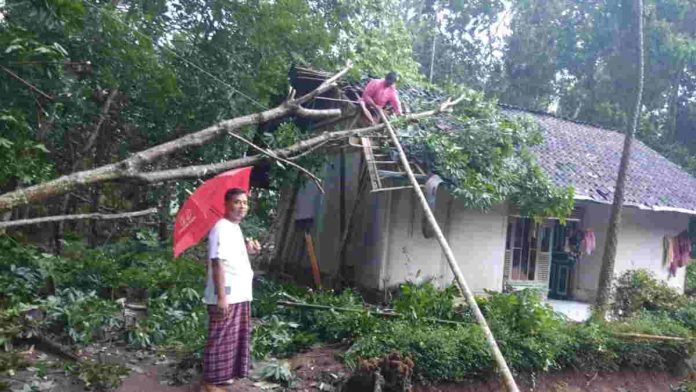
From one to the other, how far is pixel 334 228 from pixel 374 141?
8.04 ft

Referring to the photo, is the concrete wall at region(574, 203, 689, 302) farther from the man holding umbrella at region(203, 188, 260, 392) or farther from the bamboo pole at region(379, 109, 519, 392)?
the man holding umbrella at region(203, 188, 260, 392)

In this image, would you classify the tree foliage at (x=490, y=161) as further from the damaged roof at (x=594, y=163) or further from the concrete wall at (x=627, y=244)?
the concrete wall at (x=627, y=244)

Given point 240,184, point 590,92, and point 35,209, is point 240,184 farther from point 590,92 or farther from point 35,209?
point 590,92

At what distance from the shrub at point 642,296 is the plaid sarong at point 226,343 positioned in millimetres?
7422

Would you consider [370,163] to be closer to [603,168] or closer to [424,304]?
[424,304]

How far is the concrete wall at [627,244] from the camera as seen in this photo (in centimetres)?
1150

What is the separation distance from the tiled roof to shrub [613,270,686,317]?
136 centimetres

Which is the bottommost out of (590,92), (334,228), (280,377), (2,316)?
(280,377)

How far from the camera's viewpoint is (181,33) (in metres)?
10.1

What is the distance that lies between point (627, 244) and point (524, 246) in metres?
2.50

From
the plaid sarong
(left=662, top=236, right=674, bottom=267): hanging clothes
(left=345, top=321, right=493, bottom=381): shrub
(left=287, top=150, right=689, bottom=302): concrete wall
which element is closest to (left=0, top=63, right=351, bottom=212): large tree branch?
the plaid sarong

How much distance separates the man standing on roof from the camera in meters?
8.42

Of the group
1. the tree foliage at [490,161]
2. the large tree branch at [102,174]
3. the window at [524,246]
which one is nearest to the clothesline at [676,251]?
the window at [524,246]

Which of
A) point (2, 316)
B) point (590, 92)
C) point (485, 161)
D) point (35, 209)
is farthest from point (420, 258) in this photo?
point (590, 92)
